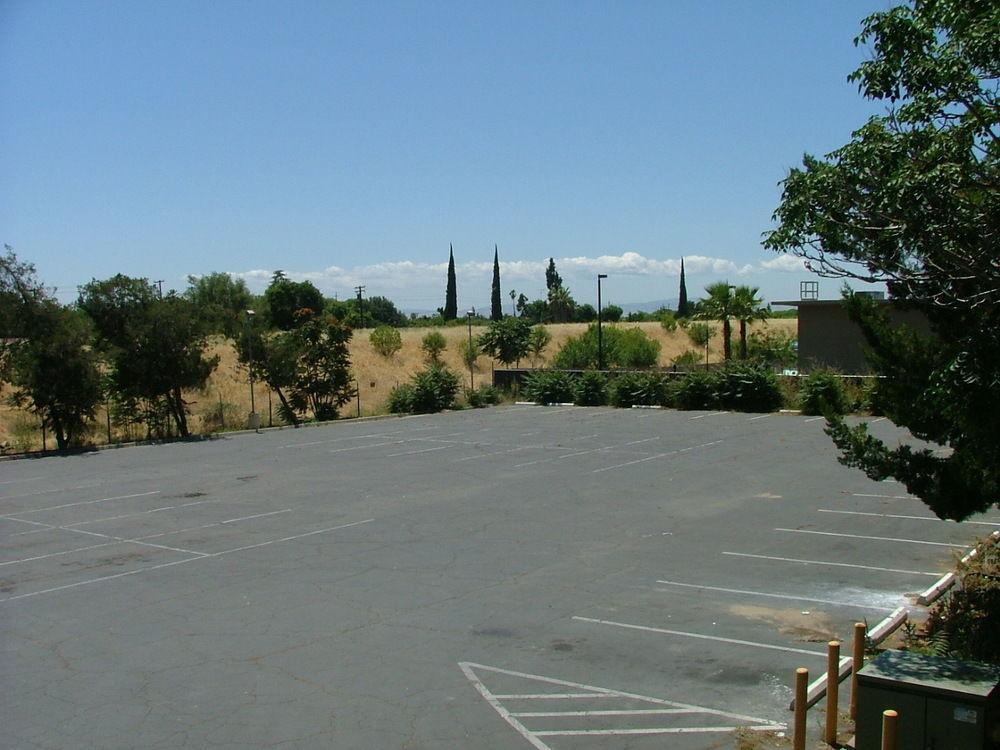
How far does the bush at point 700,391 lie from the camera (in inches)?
1629

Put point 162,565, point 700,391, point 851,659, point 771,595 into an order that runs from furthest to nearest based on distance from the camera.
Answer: point 700,391
point 162,565
point 771,595
point 851,659

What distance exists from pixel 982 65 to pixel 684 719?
21.2 feet

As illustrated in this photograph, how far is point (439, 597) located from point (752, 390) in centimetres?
3018

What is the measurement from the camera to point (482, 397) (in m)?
47.1

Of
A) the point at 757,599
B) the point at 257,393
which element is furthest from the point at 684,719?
the point at 257,393

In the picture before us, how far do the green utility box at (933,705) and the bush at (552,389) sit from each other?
3916cm

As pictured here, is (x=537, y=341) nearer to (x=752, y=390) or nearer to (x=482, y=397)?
(x=482, y=397)

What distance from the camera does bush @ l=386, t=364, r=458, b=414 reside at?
144ft

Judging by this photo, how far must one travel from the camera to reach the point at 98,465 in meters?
28.0

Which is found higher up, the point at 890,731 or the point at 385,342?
the point at 385,342

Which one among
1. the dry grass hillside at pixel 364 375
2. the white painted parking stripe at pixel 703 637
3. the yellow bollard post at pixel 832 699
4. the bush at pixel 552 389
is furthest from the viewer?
the bush at pixel 552 389

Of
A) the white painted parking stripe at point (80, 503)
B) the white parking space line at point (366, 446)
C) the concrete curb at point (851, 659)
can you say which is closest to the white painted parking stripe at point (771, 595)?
the concrete curb at point (851, 659)

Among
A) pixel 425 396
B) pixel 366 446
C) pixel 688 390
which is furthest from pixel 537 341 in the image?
pixel 366 446

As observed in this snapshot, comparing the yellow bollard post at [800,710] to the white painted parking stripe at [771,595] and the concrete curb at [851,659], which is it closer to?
the concrete curb at [851,659]
